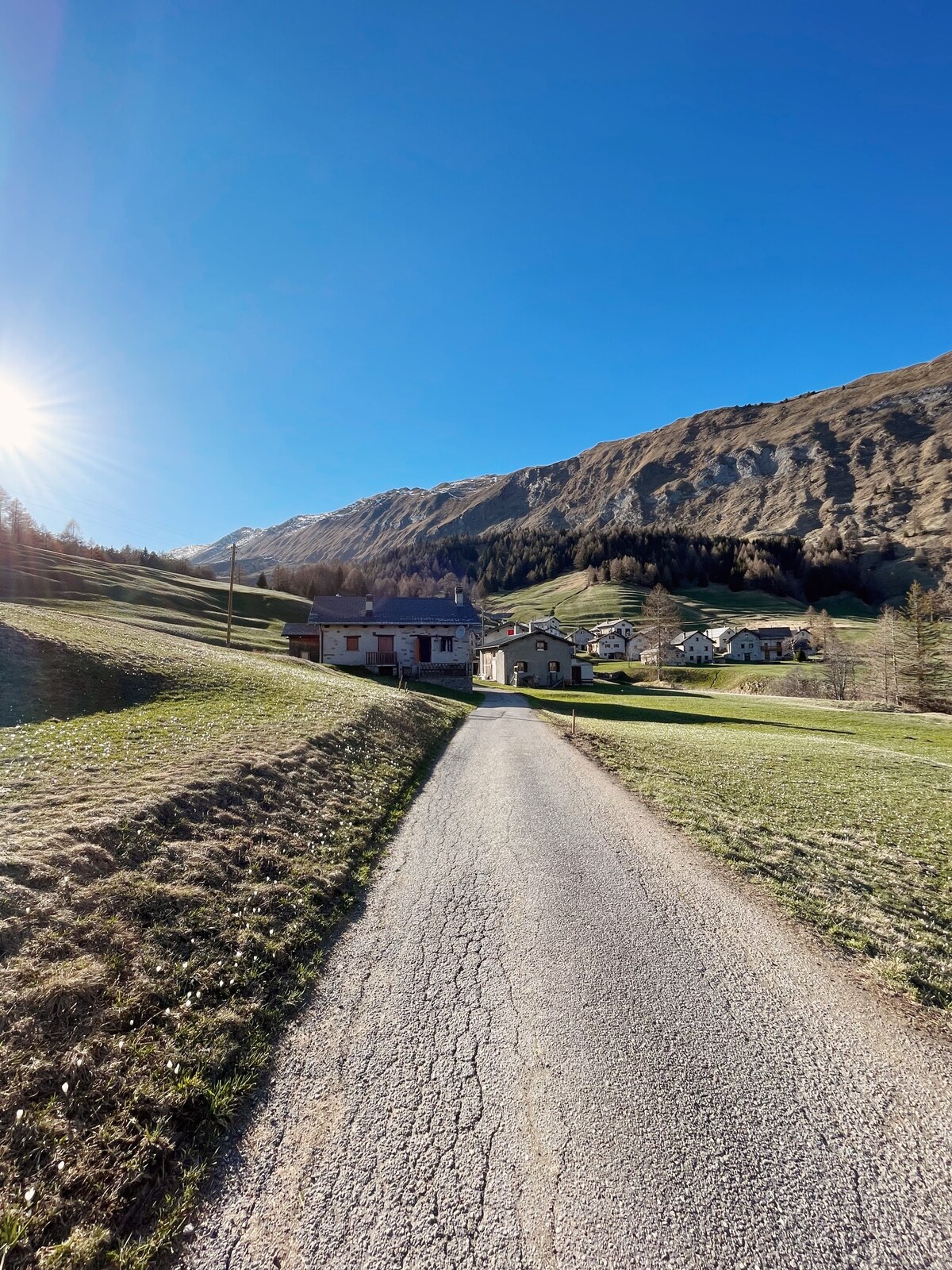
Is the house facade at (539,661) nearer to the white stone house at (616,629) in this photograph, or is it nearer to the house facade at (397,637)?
the house facade at (397,637)

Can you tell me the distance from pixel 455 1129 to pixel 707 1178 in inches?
72.5

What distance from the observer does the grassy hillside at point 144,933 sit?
11.2 feet

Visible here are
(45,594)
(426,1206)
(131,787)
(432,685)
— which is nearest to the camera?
(426,1206)

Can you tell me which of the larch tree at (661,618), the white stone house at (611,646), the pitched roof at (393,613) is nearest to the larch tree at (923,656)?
the larch tree at (661,618)

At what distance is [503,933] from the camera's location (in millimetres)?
6645

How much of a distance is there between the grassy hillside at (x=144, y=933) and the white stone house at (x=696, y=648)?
110163 mm

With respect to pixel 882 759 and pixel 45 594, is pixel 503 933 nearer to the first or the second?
pixel 882 759

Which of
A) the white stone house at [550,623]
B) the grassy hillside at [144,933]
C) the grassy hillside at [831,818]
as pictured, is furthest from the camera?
the white stone house at [550,623]

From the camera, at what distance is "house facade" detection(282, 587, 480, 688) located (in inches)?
1742

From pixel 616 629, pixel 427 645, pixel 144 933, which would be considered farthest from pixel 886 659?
pixel 616 629

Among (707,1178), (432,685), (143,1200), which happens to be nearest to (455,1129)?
(707,1178)

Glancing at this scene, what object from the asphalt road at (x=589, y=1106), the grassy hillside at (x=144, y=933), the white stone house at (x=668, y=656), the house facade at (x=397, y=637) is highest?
the house facade at (x=397, y=637)

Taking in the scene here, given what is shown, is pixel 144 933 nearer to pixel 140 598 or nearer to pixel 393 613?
pixel 393 613

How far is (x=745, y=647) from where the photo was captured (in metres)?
116
